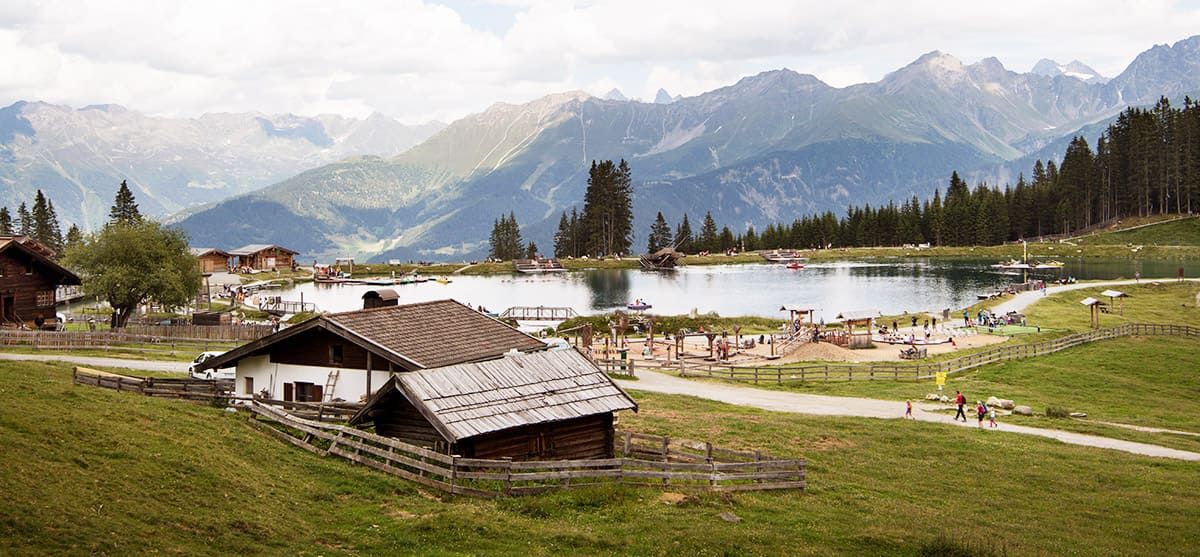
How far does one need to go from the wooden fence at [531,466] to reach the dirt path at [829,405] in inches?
608

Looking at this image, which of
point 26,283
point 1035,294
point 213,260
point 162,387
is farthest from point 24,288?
point 213,260

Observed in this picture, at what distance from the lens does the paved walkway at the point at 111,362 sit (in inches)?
2015

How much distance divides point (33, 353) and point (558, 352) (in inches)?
1420

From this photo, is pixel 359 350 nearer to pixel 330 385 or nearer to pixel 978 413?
pixel 330 385

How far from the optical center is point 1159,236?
156 m

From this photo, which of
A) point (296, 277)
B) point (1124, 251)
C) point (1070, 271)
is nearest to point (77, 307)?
point (296, 277)

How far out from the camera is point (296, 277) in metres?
165

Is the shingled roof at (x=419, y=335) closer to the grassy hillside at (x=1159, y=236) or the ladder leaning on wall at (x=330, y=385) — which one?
the ladder leaning on wall at (x=330, y=385)

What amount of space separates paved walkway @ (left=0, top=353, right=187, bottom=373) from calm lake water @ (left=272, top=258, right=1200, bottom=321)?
46.2 metres

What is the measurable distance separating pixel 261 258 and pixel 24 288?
104 meters

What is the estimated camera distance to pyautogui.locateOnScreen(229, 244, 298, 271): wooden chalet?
16762cm

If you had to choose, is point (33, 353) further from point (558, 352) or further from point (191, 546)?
point (191, 546)

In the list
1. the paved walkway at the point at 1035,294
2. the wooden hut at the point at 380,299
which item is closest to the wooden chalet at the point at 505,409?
the wooden hut at the point at 380,299

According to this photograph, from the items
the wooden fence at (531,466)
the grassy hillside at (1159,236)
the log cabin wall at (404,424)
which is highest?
the grassy hillside at (1159,236)
